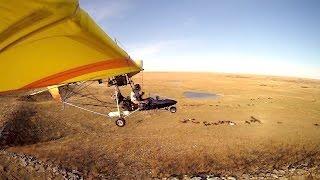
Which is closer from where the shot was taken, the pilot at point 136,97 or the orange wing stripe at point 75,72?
the orange wing stripe at point 75,72

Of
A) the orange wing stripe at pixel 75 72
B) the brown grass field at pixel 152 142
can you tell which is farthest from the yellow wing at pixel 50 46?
the brown grass field at pixel 152 142

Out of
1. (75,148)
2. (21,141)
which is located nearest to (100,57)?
(75,148)

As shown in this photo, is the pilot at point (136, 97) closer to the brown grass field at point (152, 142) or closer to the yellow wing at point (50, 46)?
the yellow wing at point (50, 46)

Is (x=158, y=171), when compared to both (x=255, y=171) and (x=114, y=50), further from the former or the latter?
(x=114, y=50)

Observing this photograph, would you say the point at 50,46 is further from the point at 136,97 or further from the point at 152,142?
the point at 152,142

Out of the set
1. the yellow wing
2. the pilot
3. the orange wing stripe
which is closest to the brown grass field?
the pilot

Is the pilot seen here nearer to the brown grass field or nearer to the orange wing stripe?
the orange wing stripe

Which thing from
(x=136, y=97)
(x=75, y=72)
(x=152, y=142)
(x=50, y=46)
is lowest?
(x=152, y=142)

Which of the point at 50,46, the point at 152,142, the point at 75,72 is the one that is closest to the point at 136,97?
the point at 75,72
